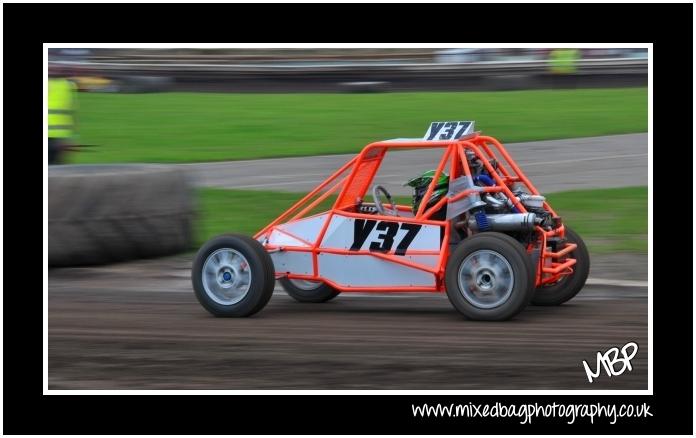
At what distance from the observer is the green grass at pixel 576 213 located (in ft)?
Answer: 41.4

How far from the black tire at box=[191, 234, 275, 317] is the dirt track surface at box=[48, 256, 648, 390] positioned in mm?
132

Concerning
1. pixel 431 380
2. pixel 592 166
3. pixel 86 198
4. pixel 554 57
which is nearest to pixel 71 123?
pixel 86 198

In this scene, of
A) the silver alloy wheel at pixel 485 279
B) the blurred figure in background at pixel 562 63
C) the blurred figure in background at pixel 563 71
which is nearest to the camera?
the silver alloy wheel at pixel 485 279

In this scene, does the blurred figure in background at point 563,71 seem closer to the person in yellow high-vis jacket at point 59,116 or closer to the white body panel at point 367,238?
the person in yellow high-vis jacket at point 59,116

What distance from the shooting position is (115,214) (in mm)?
11648

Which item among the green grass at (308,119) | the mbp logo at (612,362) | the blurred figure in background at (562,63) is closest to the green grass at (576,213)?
the mbp logo at (612,362)

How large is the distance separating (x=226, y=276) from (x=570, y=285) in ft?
9.34

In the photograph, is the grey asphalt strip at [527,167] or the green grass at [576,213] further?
the grey asphalt strip at [527,167]

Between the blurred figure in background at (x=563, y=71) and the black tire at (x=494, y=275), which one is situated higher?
the blurred figure in background at (x=563, y=71)

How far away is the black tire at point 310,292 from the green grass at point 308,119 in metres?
10.2

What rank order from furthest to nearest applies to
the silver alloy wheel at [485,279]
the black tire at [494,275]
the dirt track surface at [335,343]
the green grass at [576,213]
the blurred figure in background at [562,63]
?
the blurred figure in background at [562,63] → the green grass at [576,213] → the silver alloy wheel at [485,279] → the black tire at [494,275] → the dirt track surface at [335,343]

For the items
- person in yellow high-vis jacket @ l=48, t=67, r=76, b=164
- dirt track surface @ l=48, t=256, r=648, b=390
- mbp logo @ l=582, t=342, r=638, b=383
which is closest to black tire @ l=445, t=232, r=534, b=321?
dirt track surface @ l=48, t=256, r=648, b=390

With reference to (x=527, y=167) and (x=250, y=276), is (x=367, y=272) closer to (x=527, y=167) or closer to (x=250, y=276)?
(x=250, y=276)

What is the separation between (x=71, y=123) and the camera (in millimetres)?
16422
